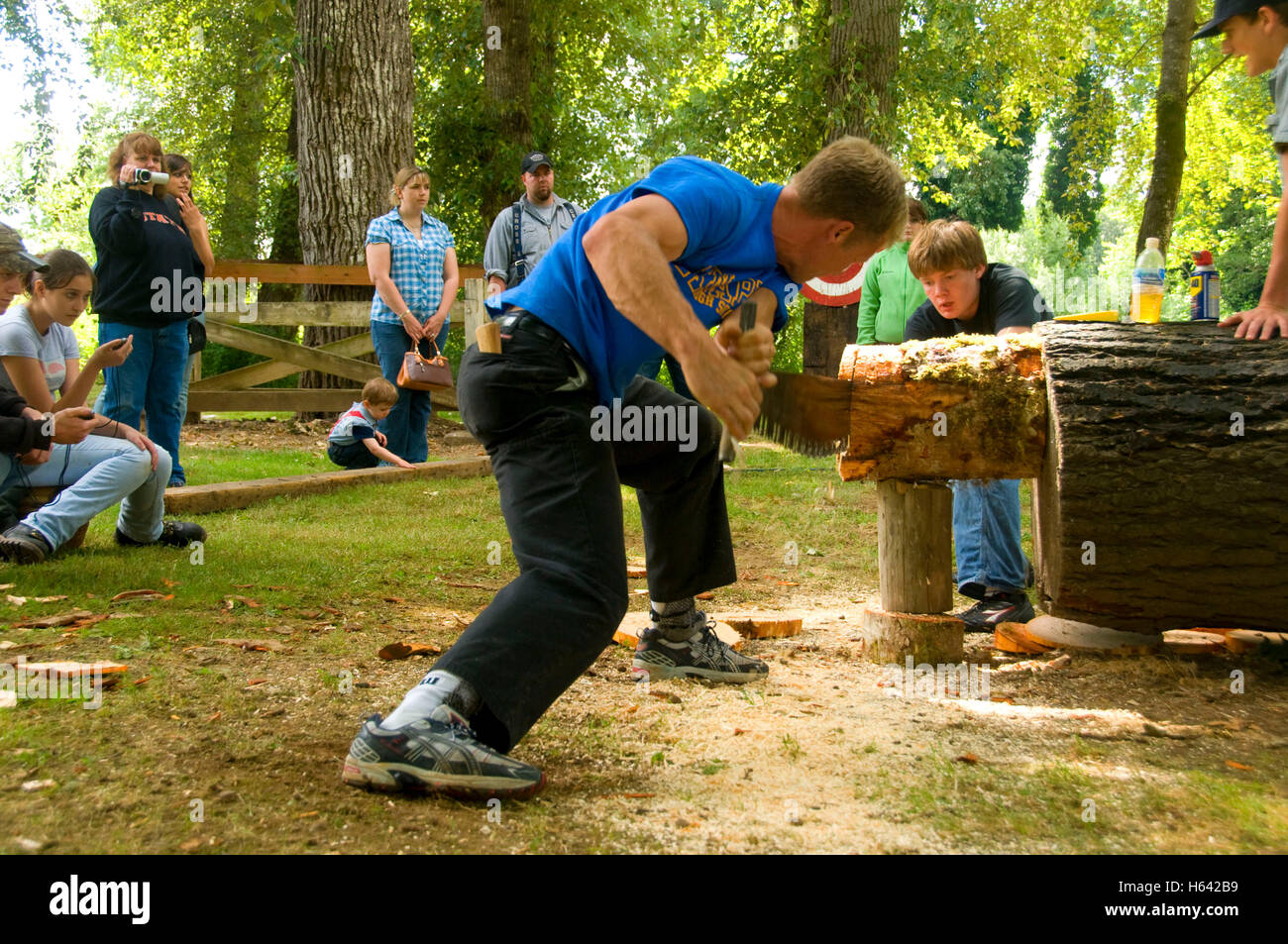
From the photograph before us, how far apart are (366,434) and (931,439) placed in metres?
5.61

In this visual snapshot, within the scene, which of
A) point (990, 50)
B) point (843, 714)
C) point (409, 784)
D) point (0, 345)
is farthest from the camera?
point (990, 50)

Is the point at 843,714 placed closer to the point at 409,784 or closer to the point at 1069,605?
the point at 1069,605

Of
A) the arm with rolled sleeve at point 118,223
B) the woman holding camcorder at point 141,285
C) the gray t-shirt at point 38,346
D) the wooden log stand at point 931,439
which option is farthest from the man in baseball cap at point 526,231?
the wooden log stand at point 931,439

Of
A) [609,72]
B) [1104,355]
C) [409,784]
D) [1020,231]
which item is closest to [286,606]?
[409,784]

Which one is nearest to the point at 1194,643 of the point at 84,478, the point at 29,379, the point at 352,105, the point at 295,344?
the point at 84,478

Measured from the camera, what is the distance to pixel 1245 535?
3555 mm

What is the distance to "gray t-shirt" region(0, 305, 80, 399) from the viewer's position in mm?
4809

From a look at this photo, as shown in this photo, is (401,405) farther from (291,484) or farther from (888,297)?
(888,297)

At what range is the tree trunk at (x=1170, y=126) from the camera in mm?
13961

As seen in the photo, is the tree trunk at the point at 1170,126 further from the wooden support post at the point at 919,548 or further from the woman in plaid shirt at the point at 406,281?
the wooden support post at the point at 919,548

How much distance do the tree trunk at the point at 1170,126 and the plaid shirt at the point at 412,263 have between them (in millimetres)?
10086

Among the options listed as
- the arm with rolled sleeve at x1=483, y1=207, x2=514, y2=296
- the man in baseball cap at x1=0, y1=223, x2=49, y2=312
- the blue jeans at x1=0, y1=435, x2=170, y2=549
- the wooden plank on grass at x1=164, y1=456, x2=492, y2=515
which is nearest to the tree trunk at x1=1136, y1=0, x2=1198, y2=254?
the arm with rolled sleeve at x1=483, y1=207, x2=514, y2=296

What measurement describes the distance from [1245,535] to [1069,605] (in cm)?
62

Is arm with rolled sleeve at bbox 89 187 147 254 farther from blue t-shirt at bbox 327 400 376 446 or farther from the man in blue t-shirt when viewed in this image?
the man in blue t-shirt
